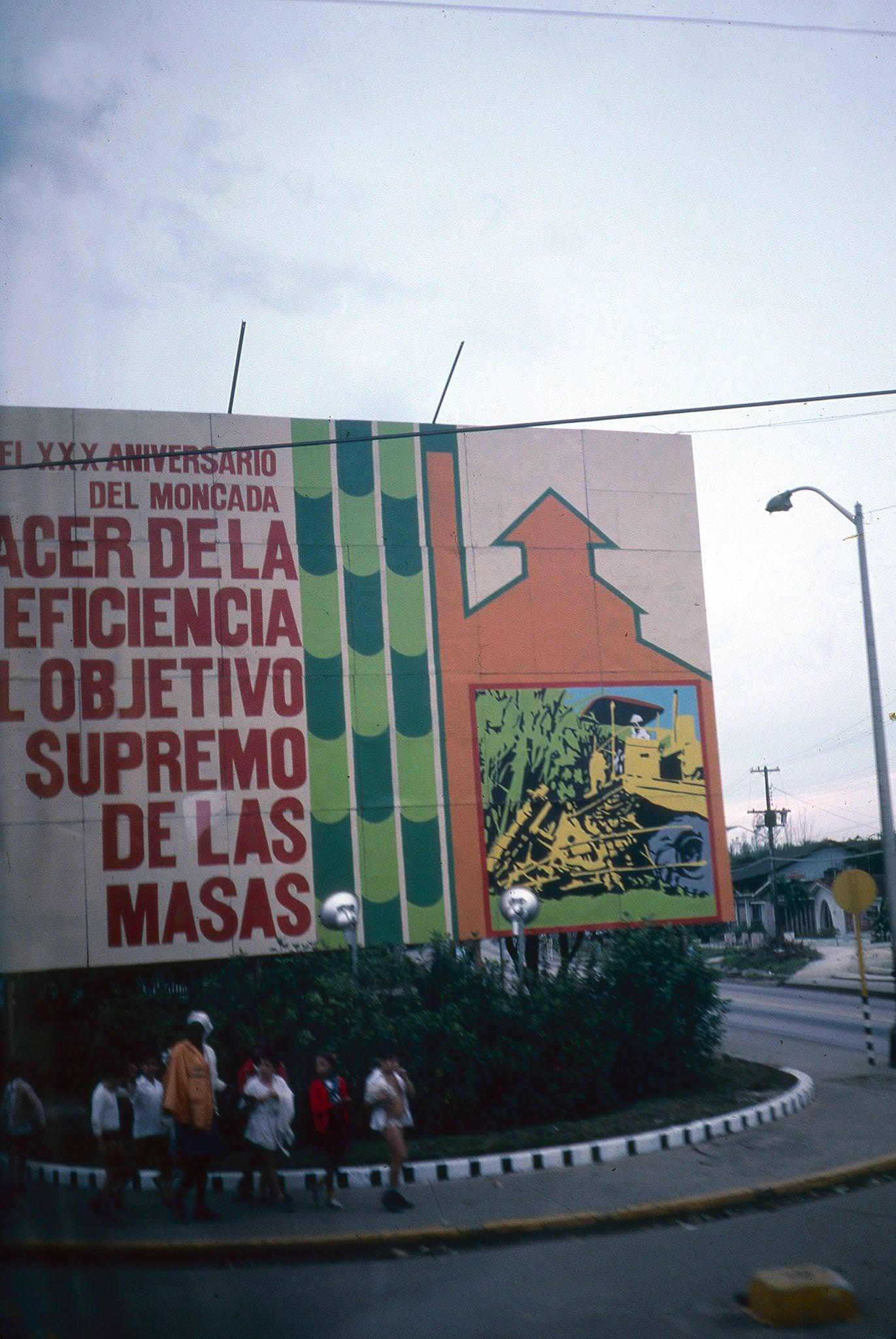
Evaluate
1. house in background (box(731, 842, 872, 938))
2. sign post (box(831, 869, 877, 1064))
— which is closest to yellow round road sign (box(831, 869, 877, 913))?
sign post (box(831, 869, 877, 1064))

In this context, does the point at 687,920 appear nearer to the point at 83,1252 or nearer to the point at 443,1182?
the point at 443,1182

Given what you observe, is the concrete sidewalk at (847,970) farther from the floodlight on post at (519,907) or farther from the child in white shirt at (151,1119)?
the child in white shirt at (151,1119)

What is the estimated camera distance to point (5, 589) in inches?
668


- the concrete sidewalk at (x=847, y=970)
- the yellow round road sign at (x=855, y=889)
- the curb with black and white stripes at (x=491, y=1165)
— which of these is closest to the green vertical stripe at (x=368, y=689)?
the curb with black and white stripes at (x=491, y=1165)

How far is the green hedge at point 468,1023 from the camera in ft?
44.0

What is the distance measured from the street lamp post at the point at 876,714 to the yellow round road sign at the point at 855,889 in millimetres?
1203

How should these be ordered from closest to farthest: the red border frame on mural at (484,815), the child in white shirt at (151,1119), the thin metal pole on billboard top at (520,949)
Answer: the child in white shirt at (151,1119), the thin metal pole on billboard top at (520,949), the red border frame on mural at (484,815)

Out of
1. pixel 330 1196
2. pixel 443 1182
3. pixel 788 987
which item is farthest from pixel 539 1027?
pixel 788 987

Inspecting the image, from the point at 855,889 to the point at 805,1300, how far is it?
37.1 ft

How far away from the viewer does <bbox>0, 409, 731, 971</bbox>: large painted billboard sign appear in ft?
55.0

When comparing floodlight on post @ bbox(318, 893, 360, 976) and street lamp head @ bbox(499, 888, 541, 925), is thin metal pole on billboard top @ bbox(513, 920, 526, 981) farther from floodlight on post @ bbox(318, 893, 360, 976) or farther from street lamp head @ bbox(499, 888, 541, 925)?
floodlight on post @ bbox(318, 893, 360, 976)

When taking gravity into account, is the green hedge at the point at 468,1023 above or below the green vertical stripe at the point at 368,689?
below

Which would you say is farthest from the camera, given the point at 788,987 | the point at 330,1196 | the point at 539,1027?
the point at 788,987

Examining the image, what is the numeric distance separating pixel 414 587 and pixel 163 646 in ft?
13.0
